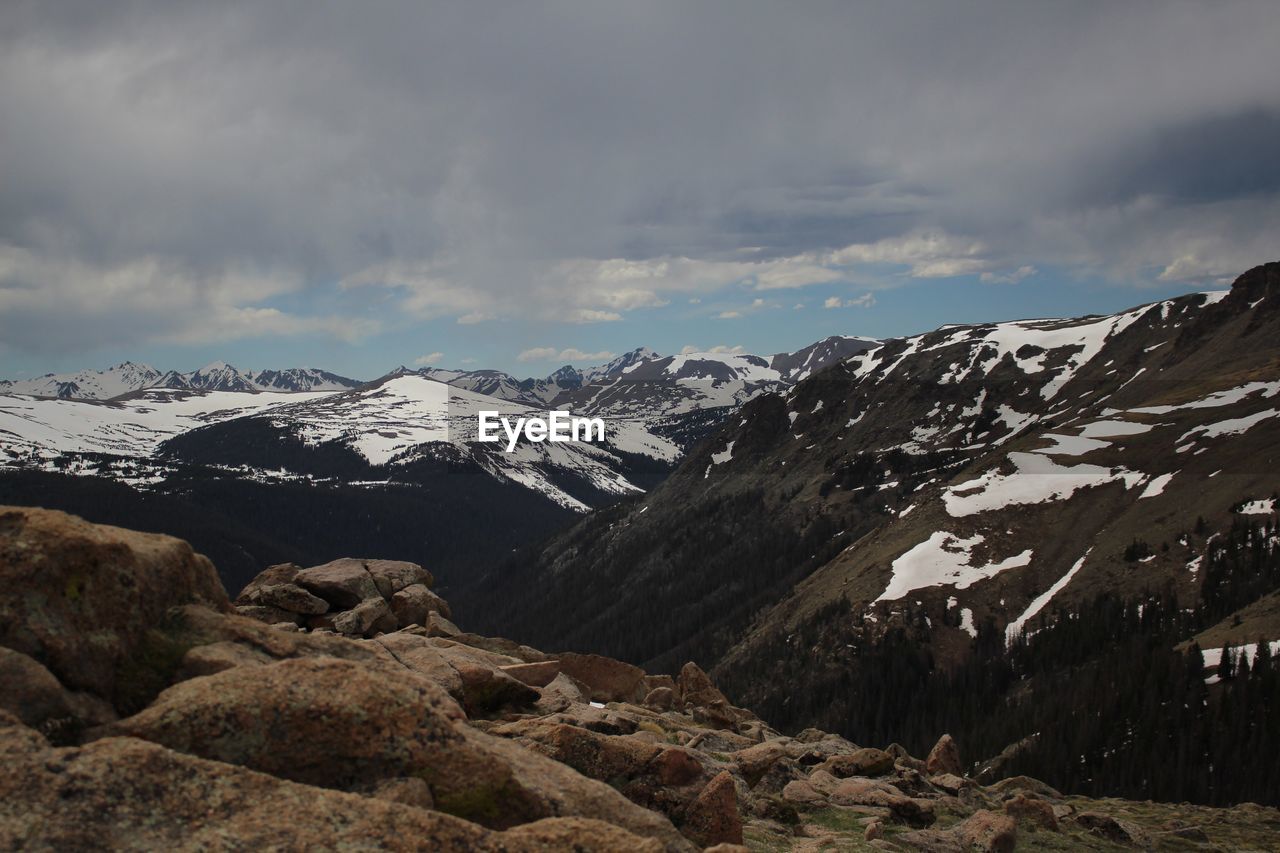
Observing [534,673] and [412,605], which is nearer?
[534,673]

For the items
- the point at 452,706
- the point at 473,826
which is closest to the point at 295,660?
the point at 452,706

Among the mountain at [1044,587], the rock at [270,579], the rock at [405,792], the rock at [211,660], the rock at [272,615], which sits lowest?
the mountain at [1044,587]

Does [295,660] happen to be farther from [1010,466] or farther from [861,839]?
[1010,466]

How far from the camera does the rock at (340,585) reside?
40.0 metres

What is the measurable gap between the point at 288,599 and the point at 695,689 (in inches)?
986

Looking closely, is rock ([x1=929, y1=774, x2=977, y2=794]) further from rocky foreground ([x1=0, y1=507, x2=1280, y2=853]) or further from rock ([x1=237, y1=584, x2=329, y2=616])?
rock ([x1=237, y1=584, x2=329, y2=616])

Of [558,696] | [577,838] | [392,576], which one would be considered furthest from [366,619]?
[577,838]

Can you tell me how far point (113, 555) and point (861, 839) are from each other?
2322 centimetres

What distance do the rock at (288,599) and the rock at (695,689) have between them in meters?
21.5

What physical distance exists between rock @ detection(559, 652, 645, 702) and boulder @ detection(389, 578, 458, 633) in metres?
6.78

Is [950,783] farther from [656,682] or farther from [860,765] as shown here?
[656,682]

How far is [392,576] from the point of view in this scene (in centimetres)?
4466

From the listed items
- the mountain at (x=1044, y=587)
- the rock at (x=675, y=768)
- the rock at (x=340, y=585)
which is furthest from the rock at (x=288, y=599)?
the mountain at (x=1044, y=587)

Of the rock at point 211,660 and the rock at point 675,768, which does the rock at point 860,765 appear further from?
the rock at point 211,660
